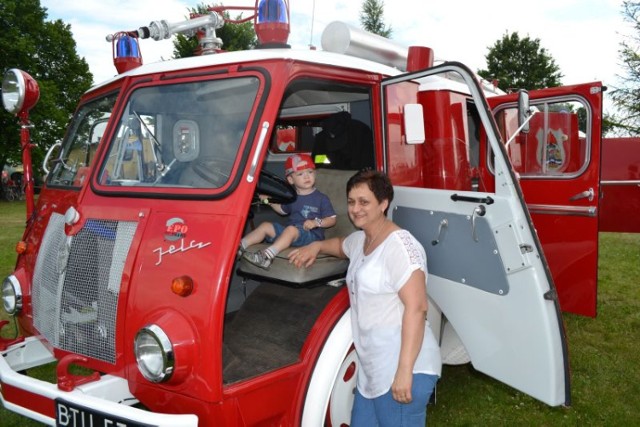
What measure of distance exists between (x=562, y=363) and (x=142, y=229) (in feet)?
7.13

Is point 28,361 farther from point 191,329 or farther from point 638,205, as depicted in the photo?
point 638,205

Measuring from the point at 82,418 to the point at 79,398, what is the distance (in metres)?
0.09

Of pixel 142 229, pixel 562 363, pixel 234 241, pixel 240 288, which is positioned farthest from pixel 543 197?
pixel 142 229

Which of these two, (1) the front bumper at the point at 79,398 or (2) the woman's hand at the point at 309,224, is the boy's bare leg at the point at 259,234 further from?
(1) the front bumper at the point at 79,398

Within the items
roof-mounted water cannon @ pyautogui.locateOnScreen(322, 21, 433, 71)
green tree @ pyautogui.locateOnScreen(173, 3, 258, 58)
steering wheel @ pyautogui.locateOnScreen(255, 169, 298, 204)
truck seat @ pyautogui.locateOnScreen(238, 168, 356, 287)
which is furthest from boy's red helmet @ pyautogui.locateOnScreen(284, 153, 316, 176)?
green tree @ pyautogui.locateOnScreen(173, 3, 258, 58)

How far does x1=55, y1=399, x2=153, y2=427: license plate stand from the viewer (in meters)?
2.14

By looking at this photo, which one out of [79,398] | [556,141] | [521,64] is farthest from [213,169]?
[521,64]

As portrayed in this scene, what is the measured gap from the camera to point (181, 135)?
2887mm

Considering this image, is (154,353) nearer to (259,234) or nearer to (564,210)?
(259,234)

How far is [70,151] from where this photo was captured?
373cm

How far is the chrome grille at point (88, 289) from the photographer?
261cm

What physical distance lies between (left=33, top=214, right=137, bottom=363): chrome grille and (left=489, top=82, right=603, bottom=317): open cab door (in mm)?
3011

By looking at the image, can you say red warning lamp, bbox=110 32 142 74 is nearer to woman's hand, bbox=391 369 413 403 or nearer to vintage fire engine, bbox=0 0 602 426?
vintage fire engine, bbox=0 0 602 426

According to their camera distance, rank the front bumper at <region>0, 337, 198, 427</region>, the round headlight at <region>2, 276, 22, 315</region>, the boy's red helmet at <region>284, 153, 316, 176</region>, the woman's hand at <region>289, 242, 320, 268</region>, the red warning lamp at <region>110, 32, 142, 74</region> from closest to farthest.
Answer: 1. the front bumper at <region>0, 337, 198, 427</region>
2. the woman's hand at <region>289, 242, 320, 268</region>
3. the round headlight at <region>2, 276, 22, 315</region>
4. the boy's red helmet at <region>284, 153, 316, 176</region>
5. the red warning lamp at <region>110, 32, 142, 74</region>
